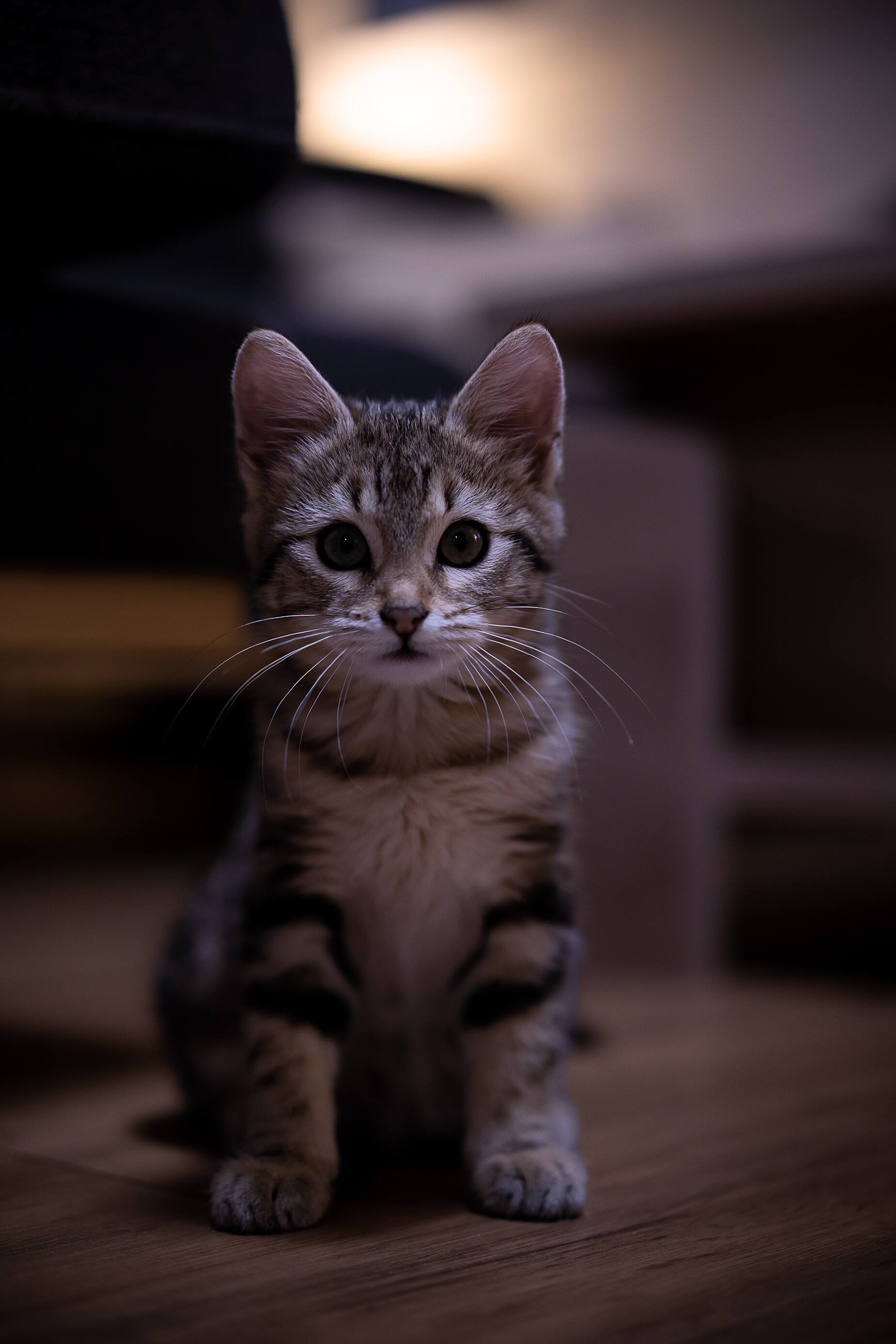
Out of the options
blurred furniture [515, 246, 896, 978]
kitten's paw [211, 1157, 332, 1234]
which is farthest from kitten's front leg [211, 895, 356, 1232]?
blurred furniture [515, 246, 896, 978]

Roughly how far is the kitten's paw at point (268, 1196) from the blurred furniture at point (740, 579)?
94cm

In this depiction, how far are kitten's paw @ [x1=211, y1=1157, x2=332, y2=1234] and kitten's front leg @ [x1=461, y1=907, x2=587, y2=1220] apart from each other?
0.40 feet

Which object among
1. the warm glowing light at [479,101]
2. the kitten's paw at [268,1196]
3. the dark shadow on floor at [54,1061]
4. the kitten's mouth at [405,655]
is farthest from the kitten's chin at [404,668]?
the warm glowing light at [479,101]

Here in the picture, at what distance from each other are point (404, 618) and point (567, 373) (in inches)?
48.8

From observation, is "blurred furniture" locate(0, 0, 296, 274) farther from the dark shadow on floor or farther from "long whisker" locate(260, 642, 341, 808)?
the dark shadow on floor

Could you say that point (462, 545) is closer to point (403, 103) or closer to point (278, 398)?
point (278, 398)

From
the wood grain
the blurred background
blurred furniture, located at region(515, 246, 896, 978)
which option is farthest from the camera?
blurred furniture, located at region(515, 246, 896, 978)

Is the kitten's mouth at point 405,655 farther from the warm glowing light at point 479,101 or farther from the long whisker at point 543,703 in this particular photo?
the warm glowing light at point 479,101

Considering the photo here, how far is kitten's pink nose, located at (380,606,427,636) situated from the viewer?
3.07 feet

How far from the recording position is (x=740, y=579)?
248 cm

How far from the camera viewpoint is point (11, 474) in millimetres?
1199

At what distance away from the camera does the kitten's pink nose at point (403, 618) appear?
3.07ft

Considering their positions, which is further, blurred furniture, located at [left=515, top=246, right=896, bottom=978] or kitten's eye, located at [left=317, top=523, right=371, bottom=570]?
blurred furniture, located at [left=515, top=246, right=896, bottom=978]

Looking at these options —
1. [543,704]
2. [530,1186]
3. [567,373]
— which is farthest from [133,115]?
[567,373]
